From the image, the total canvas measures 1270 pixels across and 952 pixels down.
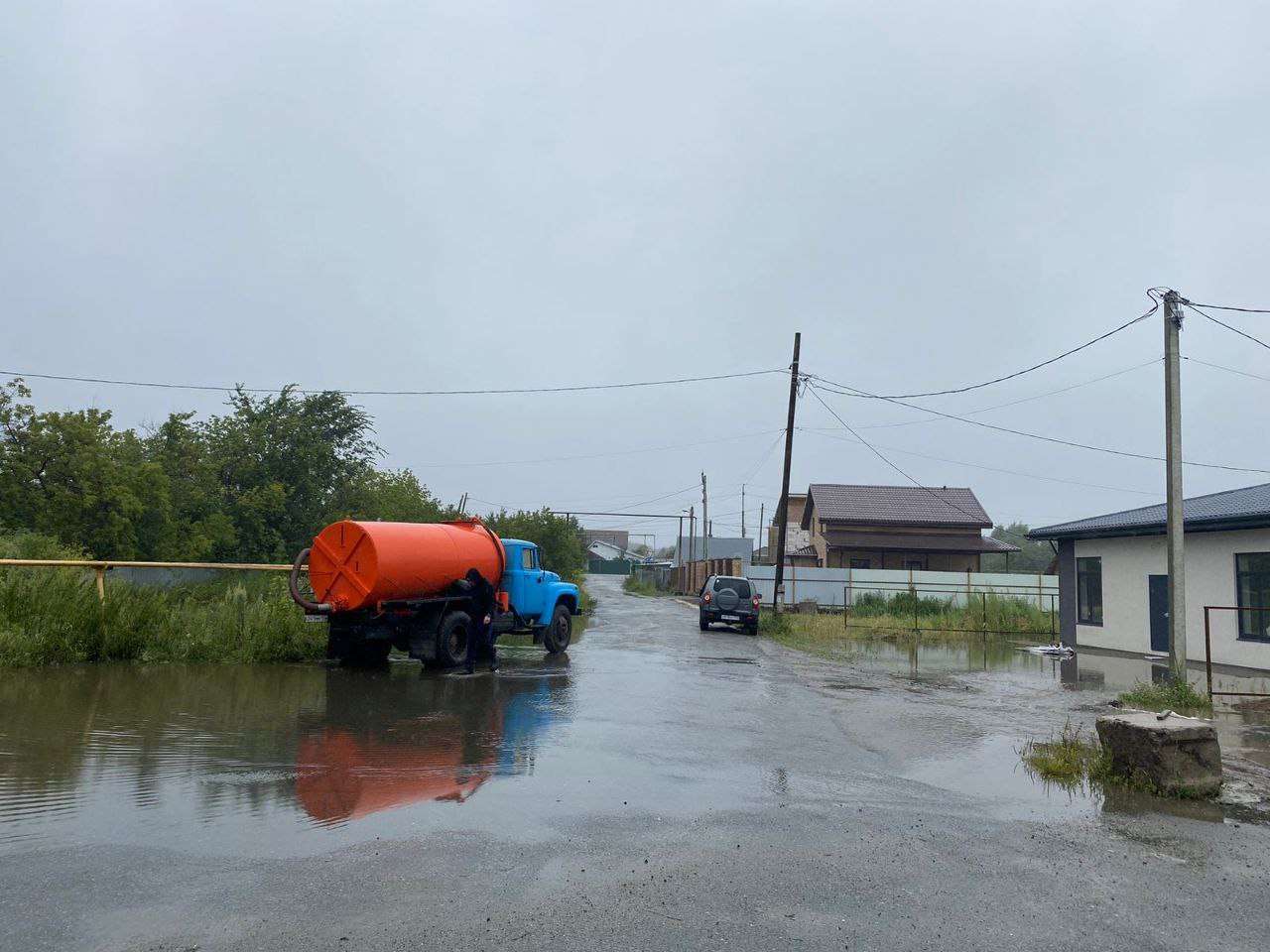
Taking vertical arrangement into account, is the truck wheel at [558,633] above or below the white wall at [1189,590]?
below

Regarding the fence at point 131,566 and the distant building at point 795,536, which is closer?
the fence at point 131,566

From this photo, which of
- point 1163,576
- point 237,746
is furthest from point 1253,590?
point 237,746

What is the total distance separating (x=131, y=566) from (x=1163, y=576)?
21084 millimetres

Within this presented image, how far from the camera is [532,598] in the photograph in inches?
713

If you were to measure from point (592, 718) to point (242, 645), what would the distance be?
23.5 feet

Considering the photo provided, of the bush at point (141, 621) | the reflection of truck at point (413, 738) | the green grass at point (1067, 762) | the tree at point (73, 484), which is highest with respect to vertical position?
the tree at point (73, 484)

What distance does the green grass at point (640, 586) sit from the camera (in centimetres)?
6931

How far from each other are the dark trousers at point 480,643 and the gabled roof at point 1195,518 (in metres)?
14.1

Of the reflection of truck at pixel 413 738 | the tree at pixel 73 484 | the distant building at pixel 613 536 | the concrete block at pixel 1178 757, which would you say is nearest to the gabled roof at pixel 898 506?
the tree at pixel 73 484

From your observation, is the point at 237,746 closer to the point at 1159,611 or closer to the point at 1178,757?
the point at 1178,757

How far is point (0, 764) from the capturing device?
697cm

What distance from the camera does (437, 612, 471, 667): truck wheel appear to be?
48.0 ft

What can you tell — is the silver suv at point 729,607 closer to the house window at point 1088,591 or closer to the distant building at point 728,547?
the house window at point 1088,591

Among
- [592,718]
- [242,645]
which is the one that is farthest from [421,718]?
[242,645]
